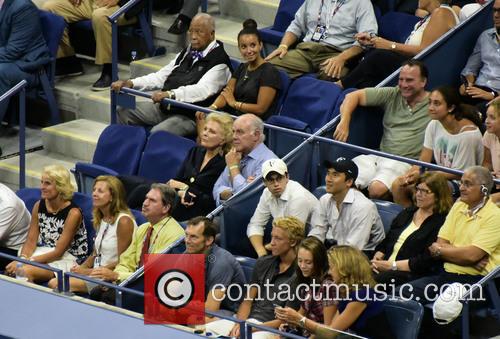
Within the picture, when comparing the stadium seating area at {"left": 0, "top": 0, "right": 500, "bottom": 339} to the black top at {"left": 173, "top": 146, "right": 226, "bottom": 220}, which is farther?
the black top at {"left": 173, "top": 146, "right": 226, "bottom": 220}

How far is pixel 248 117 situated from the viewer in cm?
851

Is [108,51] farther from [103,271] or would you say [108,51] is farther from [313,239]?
[313,239]

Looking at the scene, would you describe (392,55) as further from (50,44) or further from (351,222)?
(50,44)

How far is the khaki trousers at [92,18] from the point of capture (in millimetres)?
10758

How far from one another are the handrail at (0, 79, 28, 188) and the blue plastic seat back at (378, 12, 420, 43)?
266cm

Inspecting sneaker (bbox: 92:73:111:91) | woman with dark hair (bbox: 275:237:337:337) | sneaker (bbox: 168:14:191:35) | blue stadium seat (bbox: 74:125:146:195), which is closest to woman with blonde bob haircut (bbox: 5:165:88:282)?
blue stadium seat (bbox: 74:125:146:195)

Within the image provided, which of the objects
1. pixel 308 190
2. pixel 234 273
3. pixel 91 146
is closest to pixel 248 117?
pixel 308 190

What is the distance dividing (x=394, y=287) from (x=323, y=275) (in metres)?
0.41

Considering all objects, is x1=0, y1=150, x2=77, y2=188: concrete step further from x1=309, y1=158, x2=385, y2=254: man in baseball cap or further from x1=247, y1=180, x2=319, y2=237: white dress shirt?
x1=309, y1=158, x2=385, y2=254: man in baseball cap

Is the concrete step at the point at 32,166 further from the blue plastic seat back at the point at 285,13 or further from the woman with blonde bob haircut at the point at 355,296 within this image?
the woman with blonde bob haircut at the point at 355,296

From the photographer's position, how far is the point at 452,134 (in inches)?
330

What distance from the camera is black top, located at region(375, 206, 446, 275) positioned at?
7.52m

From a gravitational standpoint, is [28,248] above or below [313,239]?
below

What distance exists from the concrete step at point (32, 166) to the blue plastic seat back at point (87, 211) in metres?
1.34
